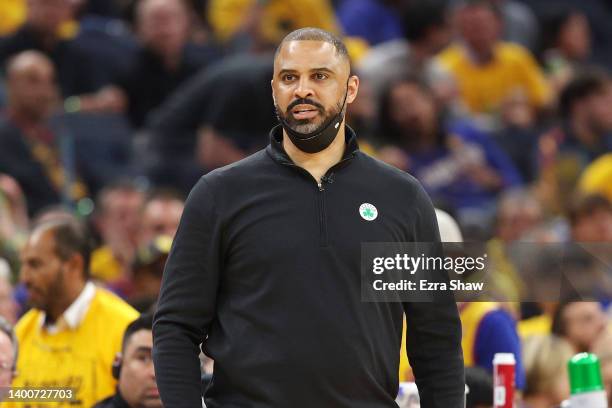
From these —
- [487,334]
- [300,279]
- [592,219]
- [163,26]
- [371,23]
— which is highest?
[371,23]

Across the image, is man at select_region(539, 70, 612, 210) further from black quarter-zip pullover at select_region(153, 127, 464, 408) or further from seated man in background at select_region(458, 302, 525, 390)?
black quarter-zip pullover at select_region(153, 127, 464, 408)

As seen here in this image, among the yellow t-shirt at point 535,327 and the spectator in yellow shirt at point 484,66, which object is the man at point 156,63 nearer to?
the spectator in yellow shirt at point 484,66

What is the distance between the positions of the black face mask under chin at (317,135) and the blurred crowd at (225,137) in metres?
2.01

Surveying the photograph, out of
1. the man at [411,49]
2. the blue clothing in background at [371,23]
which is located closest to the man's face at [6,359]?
the man at [411,49]

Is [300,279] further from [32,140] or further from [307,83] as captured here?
[32,140]

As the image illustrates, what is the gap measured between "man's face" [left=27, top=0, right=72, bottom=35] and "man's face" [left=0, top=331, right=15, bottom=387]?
5035 mm

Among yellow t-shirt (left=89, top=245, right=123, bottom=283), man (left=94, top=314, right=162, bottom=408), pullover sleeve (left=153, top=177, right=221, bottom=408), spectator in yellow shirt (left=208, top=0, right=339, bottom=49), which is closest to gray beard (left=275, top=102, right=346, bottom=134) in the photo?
pullover sleeve (left=153, top=177, right=221, bottom=408)

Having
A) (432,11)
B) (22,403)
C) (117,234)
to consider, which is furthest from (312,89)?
(432,11)

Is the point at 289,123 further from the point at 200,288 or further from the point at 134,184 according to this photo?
the point at 134,184

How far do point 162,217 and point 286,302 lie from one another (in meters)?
4.42

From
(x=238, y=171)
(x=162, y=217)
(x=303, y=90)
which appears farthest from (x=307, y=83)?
(x=162, y=217)

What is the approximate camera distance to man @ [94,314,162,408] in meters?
5.29

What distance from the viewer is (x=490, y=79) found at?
1153cm

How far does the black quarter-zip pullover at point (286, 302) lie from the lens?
3799mm
